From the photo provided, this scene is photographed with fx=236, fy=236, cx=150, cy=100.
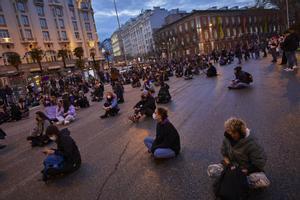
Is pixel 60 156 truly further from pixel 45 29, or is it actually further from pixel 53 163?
pixel 45 29

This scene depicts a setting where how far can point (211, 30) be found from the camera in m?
Answer: 67.9

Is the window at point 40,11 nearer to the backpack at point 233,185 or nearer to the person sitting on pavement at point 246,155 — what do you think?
the person sitting on pavement at point 246,155

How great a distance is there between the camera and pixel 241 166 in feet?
11.7

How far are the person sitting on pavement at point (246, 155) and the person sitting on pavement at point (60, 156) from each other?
11.2ft

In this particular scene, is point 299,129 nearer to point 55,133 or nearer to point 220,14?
point 55,133

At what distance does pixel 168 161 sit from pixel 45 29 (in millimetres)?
57693

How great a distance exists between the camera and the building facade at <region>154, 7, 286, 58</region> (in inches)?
2645

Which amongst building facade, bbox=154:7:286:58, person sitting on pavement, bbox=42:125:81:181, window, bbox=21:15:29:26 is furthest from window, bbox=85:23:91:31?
person sitting on pavement, bbox=42:125:81:181

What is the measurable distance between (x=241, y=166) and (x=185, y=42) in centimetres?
7303

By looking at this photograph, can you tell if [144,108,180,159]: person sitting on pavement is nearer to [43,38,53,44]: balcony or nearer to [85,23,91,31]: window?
[43,38,53,44]: balcony

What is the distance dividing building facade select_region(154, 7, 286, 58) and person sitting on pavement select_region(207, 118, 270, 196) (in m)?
60.8

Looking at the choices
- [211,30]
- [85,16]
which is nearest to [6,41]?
[85,16]

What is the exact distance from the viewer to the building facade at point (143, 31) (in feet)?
325

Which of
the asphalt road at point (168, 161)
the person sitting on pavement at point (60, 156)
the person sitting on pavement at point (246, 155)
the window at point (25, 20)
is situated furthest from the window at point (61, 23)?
the person sitting on pavement at point (246, 155)
